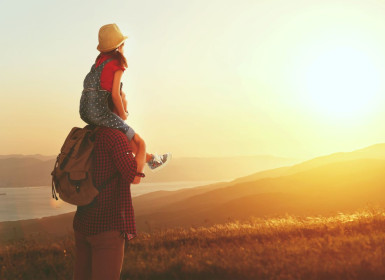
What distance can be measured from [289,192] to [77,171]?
71.4m

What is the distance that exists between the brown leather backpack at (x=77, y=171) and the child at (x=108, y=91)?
0.50 ft

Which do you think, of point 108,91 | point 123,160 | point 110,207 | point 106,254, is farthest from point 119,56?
point 106,254

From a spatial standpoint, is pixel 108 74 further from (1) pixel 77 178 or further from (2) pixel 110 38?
(1) pixel 77 178

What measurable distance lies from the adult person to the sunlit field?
2.95 m

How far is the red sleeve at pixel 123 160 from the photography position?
12.6 feet

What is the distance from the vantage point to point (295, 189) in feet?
241

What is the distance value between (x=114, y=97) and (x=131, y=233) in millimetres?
1141

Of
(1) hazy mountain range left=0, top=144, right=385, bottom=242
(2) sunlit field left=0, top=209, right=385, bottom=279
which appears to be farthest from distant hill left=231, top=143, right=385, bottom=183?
(2) sunlit field left=0, top=209, right=385, bottom=279

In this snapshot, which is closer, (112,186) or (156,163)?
(112,186)

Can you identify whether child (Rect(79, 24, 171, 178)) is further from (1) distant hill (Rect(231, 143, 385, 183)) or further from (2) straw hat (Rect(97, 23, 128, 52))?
(1) distant hill (Rect(231, 143, 385, 183))

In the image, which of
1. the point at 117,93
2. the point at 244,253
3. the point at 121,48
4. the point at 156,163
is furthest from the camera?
the point at 244,253

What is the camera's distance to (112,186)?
392 centimetres

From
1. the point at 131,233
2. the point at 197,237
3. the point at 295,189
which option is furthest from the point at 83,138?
the point at 295,189

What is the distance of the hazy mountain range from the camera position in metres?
59.7
